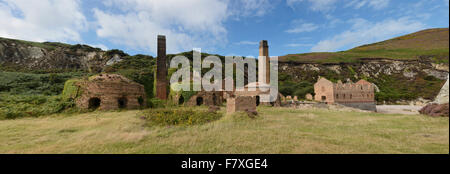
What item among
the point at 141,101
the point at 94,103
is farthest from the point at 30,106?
the point at 141,101

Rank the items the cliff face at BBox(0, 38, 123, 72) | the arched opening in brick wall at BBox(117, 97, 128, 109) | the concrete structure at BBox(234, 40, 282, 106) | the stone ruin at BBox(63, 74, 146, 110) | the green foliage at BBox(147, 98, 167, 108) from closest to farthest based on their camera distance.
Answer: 1. the stone ruin at BBox(63, 74, 146, 110)
2. the arched opening in brick wall at BBox(117, 97, 128, 109)
3. the green foliage at BBox(147, 98, 167, 108)
4. the concrete structure at BBox(234, 40, 282, 106)
5. the cliff face at BBox(0, 38, 123, 72)

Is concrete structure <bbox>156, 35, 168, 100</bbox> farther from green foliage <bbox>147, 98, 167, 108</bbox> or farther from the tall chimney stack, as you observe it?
the tall chimney stack

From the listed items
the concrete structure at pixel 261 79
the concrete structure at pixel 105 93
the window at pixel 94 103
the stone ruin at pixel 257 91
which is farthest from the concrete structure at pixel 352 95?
the window at pixel 94 103

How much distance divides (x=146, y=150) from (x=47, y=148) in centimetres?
298

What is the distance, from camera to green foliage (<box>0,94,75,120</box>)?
11.4 meters

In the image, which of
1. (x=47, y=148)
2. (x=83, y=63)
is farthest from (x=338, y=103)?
(x=83, y=63)

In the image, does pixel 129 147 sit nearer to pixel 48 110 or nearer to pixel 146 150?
pixel 146 150

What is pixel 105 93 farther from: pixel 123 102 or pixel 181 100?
pixel 181 100

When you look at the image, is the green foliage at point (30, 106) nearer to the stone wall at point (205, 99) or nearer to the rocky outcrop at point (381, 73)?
the stone wall at point (205, 99)

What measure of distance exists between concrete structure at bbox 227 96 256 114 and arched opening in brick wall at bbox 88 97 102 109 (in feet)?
36.0

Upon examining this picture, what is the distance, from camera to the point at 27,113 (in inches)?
463

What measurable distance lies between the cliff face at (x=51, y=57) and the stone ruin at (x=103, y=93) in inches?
1741

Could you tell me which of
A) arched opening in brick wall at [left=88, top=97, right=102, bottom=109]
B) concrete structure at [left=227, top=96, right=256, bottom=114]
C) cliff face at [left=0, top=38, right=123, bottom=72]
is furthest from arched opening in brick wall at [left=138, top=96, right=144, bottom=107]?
cliff face at [left=0, top=38, right=123, bottom=72]

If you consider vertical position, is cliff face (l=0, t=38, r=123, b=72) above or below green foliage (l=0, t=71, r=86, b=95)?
above
